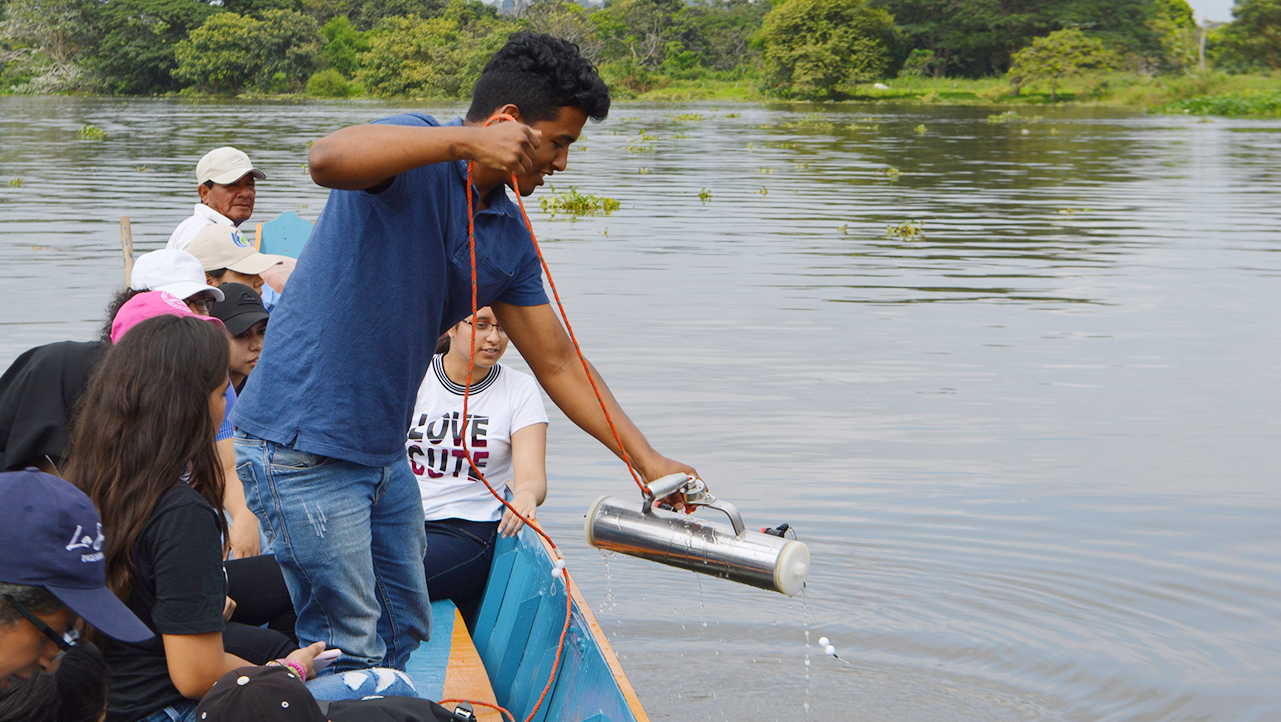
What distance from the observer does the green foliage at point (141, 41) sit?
211 ft

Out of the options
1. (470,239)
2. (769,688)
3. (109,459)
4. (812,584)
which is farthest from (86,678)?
(812,584)

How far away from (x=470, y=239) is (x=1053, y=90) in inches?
2245

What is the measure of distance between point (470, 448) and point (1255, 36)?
6713cm

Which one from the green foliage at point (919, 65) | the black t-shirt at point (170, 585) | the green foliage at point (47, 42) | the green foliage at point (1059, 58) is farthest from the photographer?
the green foliage at point (919, 65)

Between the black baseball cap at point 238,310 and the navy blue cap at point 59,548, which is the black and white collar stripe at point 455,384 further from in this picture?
the navy blue cap at point 59,548

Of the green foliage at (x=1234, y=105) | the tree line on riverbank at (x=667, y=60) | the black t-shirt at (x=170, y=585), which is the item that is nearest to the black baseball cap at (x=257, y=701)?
the black t-shirt at (x=170, y=585)

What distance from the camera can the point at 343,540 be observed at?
241 centimetres

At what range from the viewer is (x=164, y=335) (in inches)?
91.0

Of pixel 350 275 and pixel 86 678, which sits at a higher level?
pixel 350 275

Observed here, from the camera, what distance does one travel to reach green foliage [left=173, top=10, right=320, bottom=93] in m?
61.8

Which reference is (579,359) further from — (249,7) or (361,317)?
(249,7)

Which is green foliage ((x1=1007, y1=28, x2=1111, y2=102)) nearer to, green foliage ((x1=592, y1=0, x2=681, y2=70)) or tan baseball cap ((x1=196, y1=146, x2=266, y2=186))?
green foliage ((x1=592, y1=0, x2=681, y2=70))

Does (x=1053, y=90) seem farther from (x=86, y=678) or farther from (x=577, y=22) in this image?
(x=86, y=678)

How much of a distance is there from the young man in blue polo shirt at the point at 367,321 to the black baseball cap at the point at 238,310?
1.49 metres
